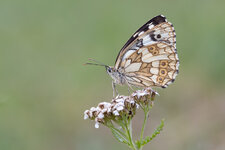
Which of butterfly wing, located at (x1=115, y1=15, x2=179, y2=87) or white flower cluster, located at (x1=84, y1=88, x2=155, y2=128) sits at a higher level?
butterfly wing, located at (x1=115, y1=15, x2=179, y2=87)

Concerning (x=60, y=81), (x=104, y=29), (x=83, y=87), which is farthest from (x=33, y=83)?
(x=104, y=29)

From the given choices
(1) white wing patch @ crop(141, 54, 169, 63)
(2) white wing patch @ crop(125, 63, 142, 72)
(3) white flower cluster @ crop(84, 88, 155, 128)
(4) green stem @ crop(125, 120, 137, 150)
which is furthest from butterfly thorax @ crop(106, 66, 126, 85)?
(4) green stem @ crop(125, 120, 137, 150)

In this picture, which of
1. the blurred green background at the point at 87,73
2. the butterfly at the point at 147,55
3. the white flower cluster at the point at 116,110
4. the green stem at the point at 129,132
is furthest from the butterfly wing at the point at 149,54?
the blurred green background at the point at 87,73

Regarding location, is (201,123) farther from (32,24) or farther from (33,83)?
(32,24)

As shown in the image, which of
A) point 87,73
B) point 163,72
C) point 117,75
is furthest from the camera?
point 87,73

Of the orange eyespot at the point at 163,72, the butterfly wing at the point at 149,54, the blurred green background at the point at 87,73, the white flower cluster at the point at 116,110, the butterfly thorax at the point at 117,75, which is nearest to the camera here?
the white flower cluster at the point at 116,110

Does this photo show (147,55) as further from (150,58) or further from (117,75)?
(117,75)

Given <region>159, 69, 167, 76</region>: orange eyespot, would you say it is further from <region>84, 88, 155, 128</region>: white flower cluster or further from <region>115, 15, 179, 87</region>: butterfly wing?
<region>84, 88, 155, 128</region>: white flower cluster

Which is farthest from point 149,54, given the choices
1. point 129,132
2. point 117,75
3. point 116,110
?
point 129,132

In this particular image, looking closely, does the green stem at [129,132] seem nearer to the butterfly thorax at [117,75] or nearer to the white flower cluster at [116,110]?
the white flower cluster at [116,110]
